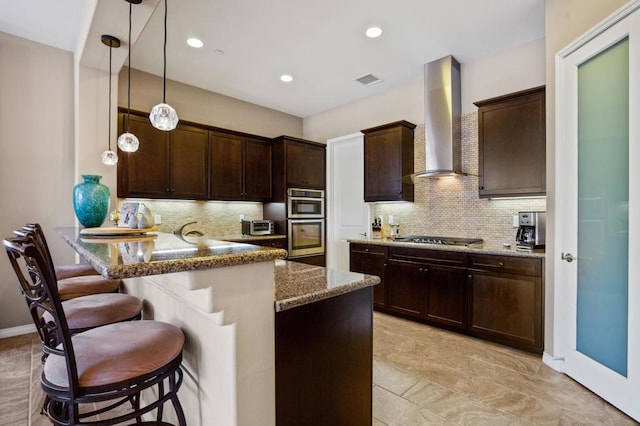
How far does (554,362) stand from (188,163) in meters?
4.43

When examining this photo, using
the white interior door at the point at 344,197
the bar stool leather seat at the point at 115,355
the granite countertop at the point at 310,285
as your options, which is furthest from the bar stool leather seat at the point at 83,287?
the white interior door at the point at 344,197

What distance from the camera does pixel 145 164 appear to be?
3814mm

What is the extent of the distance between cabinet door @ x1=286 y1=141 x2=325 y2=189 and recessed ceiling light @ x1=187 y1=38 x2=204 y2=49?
6.00 feet

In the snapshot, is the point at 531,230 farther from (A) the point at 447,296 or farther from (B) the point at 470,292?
(A) the point at 447,296

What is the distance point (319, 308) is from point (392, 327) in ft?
8.15

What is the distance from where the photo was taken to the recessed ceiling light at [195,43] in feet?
10.9

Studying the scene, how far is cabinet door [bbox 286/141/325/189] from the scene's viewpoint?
4914mm

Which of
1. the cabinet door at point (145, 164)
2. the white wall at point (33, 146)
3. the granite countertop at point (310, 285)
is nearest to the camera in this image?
the granite countertop at point (310, 285)

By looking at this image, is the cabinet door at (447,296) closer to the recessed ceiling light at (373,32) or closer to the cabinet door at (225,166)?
the recessed ceiling light at (373,32)

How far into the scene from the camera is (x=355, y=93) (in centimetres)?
485

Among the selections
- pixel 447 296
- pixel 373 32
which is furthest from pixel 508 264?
pixel 373 32

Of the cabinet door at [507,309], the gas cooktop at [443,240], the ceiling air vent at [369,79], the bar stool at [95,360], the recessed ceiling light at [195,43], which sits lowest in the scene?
the cabinet door at [507,309]

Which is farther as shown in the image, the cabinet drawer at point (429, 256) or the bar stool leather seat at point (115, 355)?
the cabinet drawer at point (429, 256)

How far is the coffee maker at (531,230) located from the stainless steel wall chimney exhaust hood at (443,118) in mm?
942
